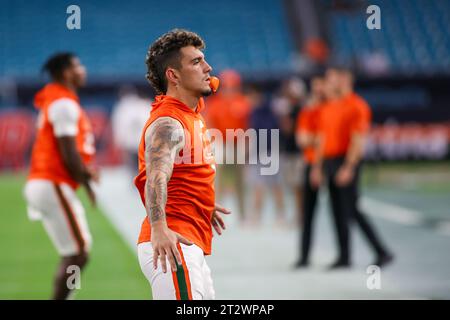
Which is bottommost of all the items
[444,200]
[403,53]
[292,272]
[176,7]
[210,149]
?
[210,149]

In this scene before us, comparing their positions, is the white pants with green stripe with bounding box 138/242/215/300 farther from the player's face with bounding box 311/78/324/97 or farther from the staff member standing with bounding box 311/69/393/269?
the player's face with bounding box 311/78/324/97

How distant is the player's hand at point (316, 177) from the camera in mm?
10812

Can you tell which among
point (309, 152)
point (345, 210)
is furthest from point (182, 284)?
point (309, 152)

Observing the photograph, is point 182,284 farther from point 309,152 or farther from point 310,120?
point 310,120

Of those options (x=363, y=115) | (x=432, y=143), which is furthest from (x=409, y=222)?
(x=432, y=143)

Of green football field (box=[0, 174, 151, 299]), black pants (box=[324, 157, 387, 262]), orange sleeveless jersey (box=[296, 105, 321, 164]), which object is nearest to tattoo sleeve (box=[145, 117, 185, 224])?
green football field (box=[0, 174, 151, 299])

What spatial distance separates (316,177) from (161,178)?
6.39 metres

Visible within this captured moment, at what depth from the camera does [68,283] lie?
24.4 feet

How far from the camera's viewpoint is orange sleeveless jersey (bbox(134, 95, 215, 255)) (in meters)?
4.84

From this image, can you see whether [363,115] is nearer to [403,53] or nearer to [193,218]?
[193,218]

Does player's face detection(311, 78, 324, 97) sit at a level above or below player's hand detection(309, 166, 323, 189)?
above

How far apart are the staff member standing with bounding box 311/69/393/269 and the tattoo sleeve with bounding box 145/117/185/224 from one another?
19.5 ft

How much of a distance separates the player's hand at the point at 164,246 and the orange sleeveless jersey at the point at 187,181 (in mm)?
291
